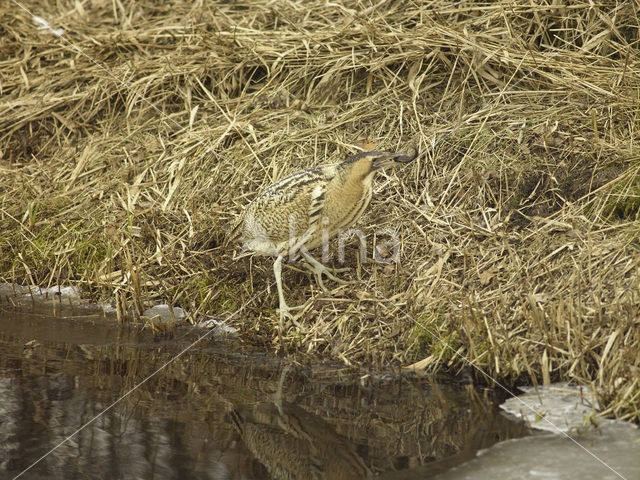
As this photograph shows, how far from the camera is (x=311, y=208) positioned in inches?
152

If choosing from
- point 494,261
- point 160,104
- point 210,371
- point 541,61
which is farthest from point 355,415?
point 160,104

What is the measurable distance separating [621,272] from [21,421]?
2590 millimetres

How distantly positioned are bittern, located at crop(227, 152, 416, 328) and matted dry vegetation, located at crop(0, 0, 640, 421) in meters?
0.20

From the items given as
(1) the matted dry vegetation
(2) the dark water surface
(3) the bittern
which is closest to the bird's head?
(3) the bittern

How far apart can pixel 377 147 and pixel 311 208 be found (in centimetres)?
99

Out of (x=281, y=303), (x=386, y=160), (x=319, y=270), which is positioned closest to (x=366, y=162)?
(x=386, y=160)

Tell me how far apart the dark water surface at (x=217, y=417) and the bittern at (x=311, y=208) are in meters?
0.59

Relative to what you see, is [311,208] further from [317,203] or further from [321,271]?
[321,271]

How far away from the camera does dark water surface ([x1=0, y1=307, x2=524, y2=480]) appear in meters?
2.57

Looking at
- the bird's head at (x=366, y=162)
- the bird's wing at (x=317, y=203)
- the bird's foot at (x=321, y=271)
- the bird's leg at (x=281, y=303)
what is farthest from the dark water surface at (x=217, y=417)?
the bird's head at (x=366, y=162)

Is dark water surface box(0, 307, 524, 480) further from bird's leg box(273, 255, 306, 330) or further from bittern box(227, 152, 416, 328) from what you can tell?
bittern box(227, 152, 416, 328)

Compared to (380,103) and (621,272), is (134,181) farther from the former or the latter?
(621,272)

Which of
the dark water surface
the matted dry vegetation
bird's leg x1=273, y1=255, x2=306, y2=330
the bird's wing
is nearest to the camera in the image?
the dark water surface

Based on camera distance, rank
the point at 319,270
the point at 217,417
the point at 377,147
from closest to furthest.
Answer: the point at 217,417
the point at 319,270
the point at 377,147
